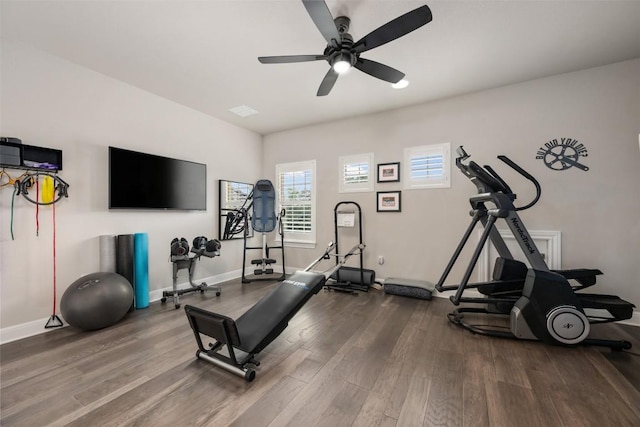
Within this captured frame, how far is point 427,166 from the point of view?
4055 millimetres

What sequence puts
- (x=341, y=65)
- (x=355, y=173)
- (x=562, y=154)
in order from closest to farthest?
(x=341, y=65) → (x=562, y=154) → (x=355, y=173)

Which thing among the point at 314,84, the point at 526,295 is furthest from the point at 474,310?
the point at 314,84

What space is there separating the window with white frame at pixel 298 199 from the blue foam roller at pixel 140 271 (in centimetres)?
261

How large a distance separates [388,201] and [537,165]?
2.02 m

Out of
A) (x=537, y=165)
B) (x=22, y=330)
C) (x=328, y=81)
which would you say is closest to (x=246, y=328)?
A: (x=22, y=330)

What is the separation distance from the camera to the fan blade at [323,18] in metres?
1.71

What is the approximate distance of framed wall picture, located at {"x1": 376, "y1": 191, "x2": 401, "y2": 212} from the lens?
4.26m

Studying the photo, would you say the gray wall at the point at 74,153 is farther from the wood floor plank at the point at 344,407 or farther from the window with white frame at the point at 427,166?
the window with white frame at the point at 427,166

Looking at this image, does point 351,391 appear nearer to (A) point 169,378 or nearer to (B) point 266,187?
(A) point 169,378

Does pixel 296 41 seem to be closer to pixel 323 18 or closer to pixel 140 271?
pixel 323 18

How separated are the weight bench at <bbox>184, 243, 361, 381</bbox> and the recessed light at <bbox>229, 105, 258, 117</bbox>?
10.3 ft

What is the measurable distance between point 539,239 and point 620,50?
2.23 metres

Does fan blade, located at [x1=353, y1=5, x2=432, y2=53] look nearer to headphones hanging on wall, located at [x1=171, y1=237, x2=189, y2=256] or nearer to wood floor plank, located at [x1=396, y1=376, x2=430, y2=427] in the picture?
wood floor plank, located at [x1=396, y1=376, x2=430, y2=427]

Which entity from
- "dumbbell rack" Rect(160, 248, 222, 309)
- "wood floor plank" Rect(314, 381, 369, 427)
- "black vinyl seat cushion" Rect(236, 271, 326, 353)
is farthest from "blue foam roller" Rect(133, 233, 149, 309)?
"wood floor plank" Rect(314, 381, 369, 427)
